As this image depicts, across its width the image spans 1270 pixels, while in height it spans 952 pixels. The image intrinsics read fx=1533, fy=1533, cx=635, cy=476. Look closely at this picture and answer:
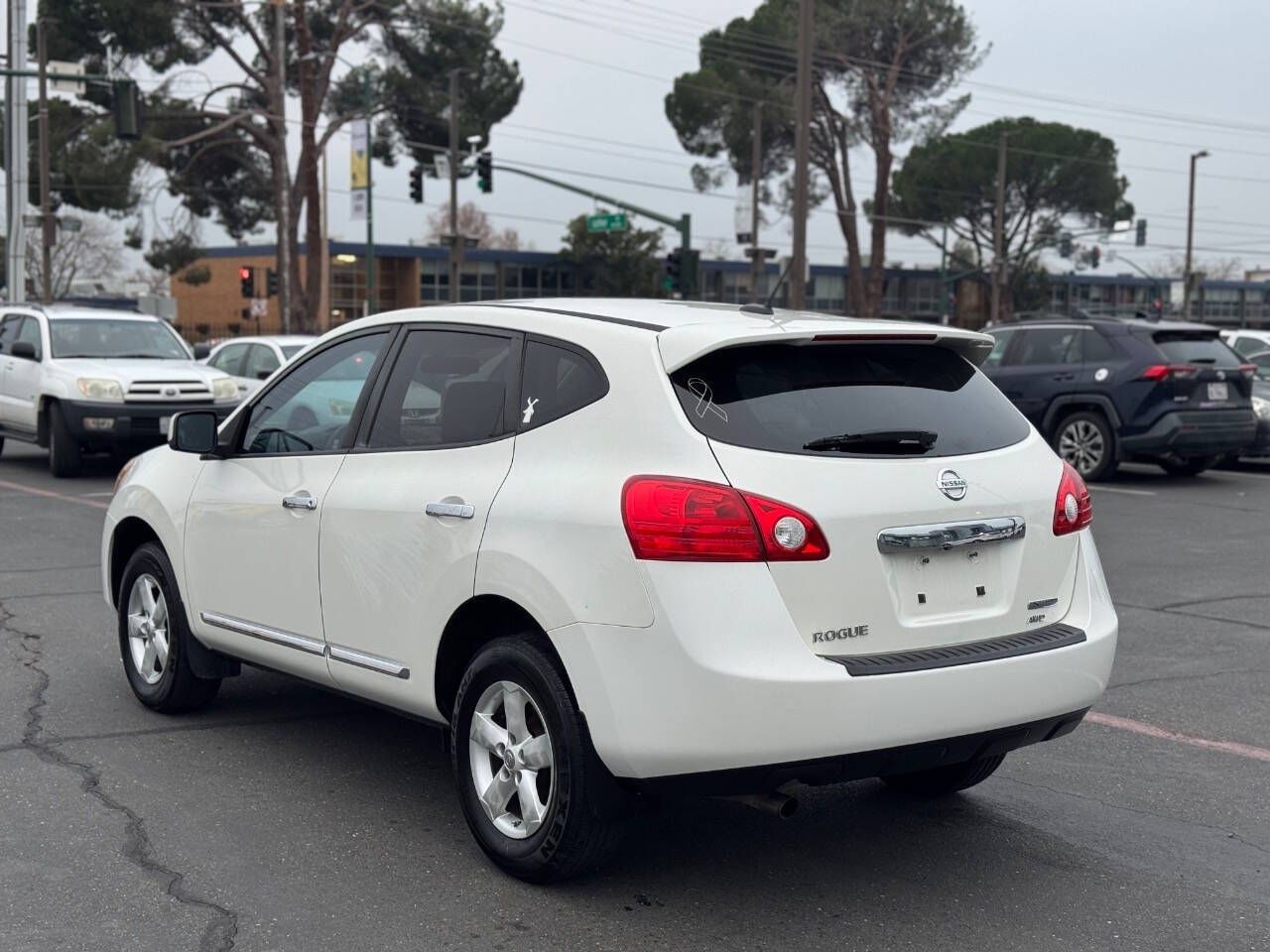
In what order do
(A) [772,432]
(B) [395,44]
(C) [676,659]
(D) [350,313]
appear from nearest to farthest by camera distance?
(C) [676,659]
(A) [772,432]
(B) [395,44]
(D) [350,313]

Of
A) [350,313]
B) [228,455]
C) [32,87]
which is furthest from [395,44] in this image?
[228,455]

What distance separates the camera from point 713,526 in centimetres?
390

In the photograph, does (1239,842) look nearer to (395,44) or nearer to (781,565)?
(781,565)

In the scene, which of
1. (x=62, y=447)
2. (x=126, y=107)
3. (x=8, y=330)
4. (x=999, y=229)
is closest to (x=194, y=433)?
(x=62, y=447)

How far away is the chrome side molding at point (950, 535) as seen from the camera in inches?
161

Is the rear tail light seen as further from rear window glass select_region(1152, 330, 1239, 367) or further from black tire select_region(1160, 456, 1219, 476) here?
black tire select_region(1160, 456, 1219, 476)

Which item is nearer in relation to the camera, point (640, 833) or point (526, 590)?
point (526, 590)

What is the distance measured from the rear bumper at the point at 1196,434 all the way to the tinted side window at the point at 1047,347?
4.00 feet

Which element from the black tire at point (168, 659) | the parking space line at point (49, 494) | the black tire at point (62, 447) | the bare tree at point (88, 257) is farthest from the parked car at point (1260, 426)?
the bare tree at point (88, 257)

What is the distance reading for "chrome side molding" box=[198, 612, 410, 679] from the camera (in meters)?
4.78

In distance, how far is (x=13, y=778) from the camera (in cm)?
534

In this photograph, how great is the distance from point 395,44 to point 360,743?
41.4 metres

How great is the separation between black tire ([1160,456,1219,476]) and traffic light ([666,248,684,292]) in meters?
Result: 17.0

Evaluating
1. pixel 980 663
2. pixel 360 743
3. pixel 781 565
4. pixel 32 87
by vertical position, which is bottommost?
pixel 360 743
